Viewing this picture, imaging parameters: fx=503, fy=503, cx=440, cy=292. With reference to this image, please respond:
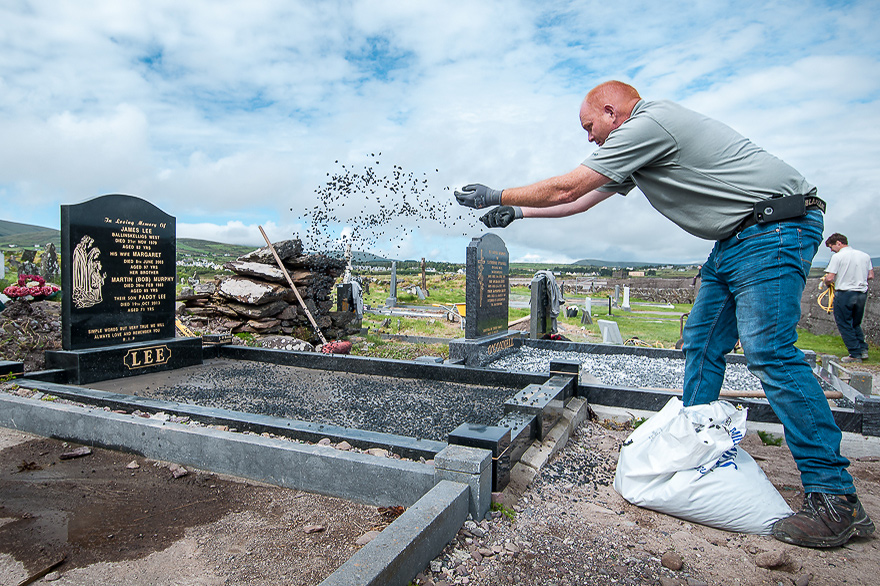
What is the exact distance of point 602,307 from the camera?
73.9ft

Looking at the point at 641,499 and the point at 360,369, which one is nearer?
the point at 641,499

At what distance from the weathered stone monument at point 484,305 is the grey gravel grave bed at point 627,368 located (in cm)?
25

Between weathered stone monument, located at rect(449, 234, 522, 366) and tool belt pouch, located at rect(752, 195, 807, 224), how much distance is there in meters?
4.81

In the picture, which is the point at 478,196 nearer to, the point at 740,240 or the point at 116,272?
the point at 740,240

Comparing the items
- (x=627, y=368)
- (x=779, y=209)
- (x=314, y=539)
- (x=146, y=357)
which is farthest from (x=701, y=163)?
(x=146, y=357)

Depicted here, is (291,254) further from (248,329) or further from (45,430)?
(45,430)

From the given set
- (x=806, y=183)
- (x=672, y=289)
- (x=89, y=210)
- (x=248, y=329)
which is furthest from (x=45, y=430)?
(x=672, y=289)

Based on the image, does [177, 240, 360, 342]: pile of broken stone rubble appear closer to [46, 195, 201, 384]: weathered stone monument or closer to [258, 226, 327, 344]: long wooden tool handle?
[258, 226, 327, 344]: long wooden tool handle

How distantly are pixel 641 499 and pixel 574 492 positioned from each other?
36cm

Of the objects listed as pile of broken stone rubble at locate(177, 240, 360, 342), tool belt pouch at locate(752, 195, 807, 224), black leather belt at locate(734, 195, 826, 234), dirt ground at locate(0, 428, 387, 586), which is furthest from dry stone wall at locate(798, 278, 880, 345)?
dirt ground at locate(0, 428, 387, 586)

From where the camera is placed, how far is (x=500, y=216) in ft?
10.3

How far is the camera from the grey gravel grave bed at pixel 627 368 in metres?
6.02

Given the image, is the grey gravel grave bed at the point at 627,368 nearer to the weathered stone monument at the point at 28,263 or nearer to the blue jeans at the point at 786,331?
the blue jeans at the point at 786,331

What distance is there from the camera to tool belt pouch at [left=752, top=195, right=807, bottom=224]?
87.2 inches
